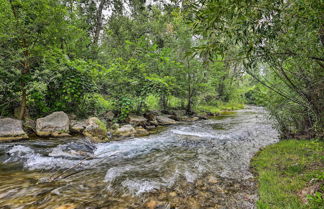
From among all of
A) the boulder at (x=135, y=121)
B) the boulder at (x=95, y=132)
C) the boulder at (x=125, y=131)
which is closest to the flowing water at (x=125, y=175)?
the boulder at (x=95, y=132)

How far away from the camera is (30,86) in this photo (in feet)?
21.6

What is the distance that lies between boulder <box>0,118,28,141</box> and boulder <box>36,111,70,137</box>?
1.75 feet

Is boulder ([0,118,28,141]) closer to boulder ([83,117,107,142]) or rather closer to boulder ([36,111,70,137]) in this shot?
boulder ([36,111,70,137])

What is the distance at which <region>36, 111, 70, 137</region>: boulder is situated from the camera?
657 cm

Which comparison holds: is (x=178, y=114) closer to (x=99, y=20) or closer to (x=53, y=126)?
(x=53, y=126)

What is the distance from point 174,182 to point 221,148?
3170 millimetres

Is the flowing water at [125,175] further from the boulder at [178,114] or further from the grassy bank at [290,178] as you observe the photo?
the boulder at [178,114]

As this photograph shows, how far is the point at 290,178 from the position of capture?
3322 mm

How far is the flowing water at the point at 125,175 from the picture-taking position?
290cm

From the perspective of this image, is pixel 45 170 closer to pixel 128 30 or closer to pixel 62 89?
pixel 62 89

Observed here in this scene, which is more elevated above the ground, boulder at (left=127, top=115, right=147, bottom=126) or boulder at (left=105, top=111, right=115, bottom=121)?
boulder at (left=105, top=111, right=115, bottom=121)

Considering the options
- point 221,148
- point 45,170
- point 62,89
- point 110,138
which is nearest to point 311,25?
point 221,148

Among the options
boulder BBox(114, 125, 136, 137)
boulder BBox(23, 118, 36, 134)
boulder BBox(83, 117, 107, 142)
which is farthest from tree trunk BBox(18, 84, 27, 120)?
boulder BBox(114, 125, 136, 137)

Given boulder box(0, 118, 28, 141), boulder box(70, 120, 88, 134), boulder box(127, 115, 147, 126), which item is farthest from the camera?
boulder box(127, 115, 147, 126)
